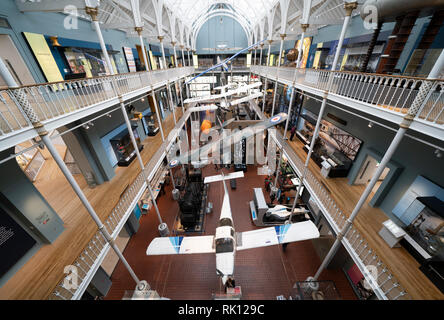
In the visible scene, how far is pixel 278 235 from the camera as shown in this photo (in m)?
8.59

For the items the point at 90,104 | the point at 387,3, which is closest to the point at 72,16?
the point at 90,104

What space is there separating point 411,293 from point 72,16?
62.6 feet

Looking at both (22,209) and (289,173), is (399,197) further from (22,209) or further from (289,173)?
(22,209)

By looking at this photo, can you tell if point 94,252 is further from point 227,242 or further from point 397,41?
point 397,41

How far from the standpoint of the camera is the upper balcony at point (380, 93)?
4789mm

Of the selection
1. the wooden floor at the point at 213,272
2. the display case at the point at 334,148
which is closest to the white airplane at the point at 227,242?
the wooden floor at the point at 213,272

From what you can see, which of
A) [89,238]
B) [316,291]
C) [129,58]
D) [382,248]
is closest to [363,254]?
[382,248]

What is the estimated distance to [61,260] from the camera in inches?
257

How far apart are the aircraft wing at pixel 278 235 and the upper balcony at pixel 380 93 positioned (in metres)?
5.65

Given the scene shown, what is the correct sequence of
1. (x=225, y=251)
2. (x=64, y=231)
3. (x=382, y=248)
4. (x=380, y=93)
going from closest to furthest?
1. (x=380, y=93)
2. (x=382, y=248)
3. (x=64, y=231)
4. (x=225, y=251)

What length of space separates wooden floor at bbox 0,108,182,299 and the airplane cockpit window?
5213 millimetres

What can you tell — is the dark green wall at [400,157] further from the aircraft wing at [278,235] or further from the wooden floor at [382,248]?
the aircraft wing at [278,235]

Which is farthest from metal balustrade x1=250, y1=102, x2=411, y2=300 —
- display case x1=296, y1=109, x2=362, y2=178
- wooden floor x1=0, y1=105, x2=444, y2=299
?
display case x1=296, y1=109, x2=362, y2=178

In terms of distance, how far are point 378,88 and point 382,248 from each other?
5.89 metres
